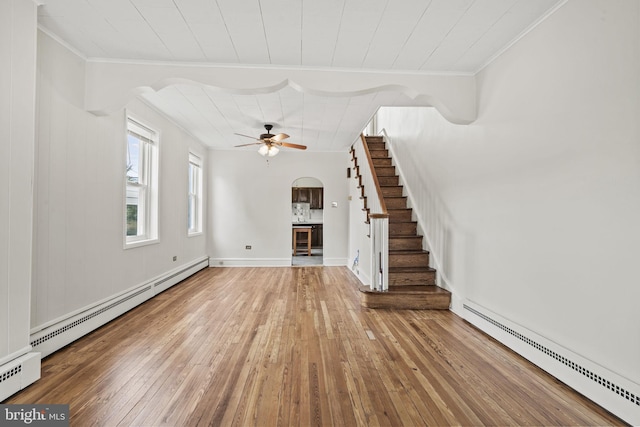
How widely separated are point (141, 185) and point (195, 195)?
7.62ft

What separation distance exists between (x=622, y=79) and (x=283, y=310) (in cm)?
344

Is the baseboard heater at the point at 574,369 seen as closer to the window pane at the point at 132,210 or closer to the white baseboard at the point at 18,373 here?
the white baseboard at the point at 18,373

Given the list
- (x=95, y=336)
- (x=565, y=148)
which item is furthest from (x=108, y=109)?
(x=565, y=148)

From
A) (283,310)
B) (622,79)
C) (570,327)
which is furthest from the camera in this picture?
(283,310)

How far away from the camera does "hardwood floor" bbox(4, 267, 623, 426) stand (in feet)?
5.78

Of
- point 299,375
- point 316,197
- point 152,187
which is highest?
point 316,197

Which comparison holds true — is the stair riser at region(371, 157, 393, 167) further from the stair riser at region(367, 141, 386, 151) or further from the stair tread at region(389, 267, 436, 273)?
the stair tread at region(389, 267, 436, 273)

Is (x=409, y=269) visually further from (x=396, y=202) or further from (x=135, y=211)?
(x=135, y=211)

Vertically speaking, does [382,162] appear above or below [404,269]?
above

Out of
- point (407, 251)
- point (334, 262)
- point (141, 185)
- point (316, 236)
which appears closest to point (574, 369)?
point (407, 251)

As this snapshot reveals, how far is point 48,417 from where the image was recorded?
176cm

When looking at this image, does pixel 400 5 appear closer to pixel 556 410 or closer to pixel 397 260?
pixel 556 410

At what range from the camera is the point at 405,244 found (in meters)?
4.61

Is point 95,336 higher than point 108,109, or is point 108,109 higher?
point 108,109
